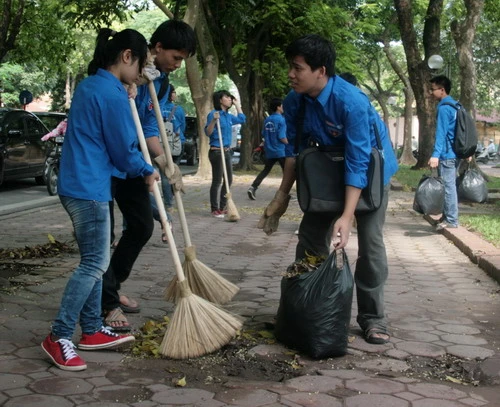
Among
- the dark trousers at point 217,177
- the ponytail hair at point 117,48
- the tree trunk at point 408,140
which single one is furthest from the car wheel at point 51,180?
the tree trunk at point 408,140

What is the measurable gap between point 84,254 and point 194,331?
719 millimetres

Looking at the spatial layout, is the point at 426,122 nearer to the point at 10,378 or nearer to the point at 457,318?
the point at 457,318

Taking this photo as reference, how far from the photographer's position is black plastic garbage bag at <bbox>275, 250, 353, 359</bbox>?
4340 mm

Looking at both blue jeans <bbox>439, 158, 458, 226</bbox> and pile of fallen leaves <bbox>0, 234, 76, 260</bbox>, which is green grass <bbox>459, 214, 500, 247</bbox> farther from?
pile of fallen leaves <bbox>0, 234, 76, 260</bbox>

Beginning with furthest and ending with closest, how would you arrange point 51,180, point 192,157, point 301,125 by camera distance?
→ point 192,157 → point 51,180 → point 301,125

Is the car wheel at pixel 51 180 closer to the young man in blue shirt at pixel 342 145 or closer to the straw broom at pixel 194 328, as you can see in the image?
the young man in blue shirt at pixel 342 145

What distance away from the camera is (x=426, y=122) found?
74.4 ft

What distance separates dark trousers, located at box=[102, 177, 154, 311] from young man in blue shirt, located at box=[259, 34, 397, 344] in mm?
739

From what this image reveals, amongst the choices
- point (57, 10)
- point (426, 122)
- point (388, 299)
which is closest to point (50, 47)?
point (57, 10)

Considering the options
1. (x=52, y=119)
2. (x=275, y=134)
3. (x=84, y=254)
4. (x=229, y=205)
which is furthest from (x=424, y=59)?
(x=84, y=254)

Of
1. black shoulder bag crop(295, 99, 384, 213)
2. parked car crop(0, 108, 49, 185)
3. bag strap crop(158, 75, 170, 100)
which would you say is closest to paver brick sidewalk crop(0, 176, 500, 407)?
black shoulder bag crop(295, 99, 384, 213)

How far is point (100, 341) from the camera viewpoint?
441 centimetres

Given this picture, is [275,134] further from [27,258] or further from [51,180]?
[27,258]

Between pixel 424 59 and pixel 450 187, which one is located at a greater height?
pixel 424 59
